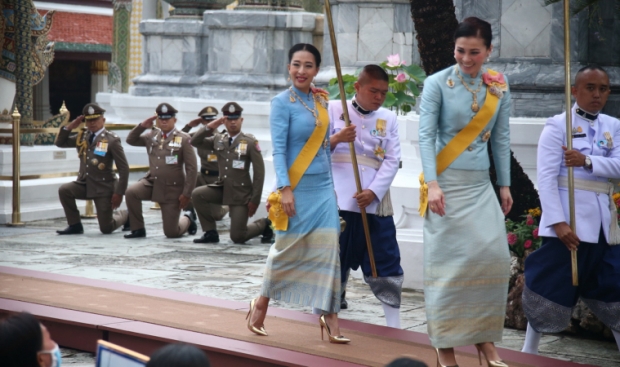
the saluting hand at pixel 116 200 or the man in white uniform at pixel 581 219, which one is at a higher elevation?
the man in white uniform at pixel 581 219

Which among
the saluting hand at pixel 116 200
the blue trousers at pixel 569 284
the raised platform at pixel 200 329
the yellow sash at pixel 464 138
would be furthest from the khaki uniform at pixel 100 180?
the yellow sash at pixel 464 138

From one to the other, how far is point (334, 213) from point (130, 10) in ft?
75.4

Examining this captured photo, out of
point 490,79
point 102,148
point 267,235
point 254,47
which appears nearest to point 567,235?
point 490,79

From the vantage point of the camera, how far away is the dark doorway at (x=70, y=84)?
31034mm

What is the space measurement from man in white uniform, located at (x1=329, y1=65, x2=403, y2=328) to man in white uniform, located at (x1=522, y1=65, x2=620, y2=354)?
109 centimetres

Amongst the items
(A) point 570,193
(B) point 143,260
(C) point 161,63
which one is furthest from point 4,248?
(C) point 161,63

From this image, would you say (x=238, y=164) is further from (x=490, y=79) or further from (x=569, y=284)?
(x=490, y=79)

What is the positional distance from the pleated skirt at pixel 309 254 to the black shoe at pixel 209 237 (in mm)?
5105

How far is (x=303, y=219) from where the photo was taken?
18.5 ft

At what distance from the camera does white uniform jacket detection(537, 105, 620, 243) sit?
552 cm

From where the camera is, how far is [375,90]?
21.0ft

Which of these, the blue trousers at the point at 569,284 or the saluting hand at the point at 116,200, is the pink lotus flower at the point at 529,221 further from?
the saluting hand at the point at 116,200

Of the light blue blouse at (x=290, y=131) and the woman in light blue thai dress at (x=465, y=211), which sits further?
the light blue blouse at (x=290, y=131)

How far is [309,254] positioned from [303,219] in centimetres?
19
